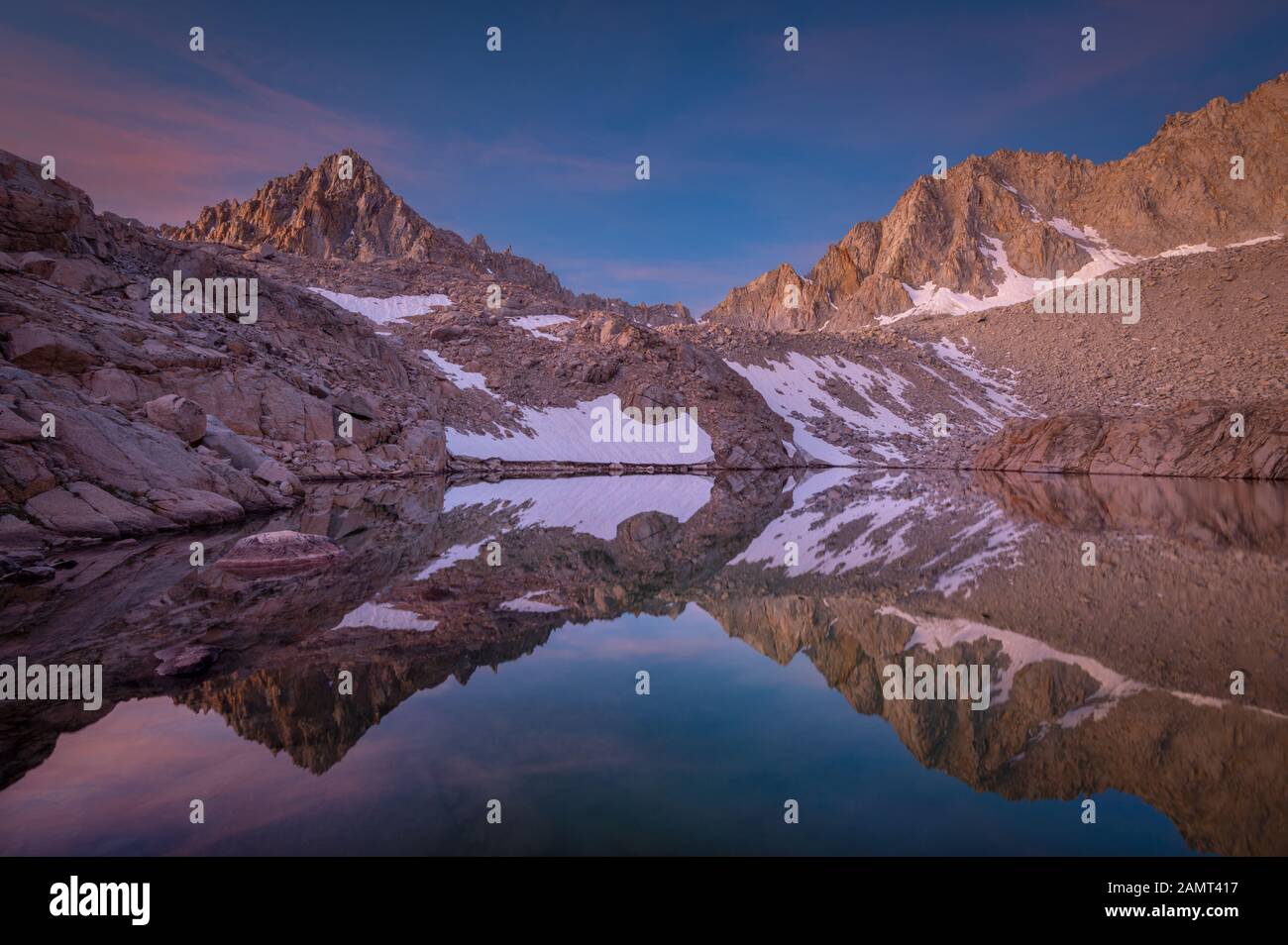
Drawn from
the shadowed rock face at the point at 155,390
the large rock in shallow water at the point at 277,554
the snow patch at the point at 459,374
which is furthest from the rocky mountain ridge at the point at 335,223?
the large rock in shallow water at the point at 277,554

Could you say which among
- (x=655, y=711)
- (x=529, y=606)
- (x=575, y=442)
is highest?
(x=575, y=442)

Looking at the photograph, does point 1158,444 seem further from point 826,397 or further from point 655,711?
point 655,711

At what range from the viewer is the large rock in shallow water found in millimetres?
11695

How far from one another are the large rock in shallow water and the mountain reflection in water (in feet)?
1.97

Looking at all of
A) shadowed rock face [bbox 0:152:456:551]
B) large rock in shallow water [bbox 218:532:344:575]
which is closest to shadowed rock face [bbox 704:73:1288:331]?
shadowed rock face [bbox 0:152:456:551]

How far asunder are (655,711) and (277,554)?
9.45 meters

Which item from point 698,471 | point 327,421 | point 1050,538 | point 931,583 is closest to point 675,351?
point 698,471

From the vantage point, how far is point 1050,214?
144m

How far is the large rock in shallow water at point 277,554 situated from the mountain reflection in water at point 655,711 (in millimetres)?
600

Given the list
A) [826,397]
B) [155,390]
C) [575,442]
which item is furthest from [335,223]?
[155,390]

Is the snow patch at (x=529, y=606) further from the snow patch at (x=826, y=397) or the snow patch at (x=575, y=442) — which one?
the snow patch at (x=826, y=397)

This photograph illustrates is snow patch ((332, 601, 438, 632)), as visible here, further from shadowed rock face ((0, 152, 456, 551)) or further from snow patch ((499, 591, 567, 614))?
shadowed rock face ((0, 152, 456, 551))

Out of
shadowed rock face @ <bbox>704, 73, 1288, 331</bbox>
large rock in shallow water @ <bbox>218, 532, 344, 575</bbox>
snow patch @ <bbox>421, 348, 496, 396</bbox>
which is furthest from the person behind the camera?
shadowed rock face @ <bbox>704, 73, 1288, 331</bbox>

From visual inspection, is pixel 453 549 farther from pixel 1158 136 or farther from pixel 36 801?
pixel 1158 136
